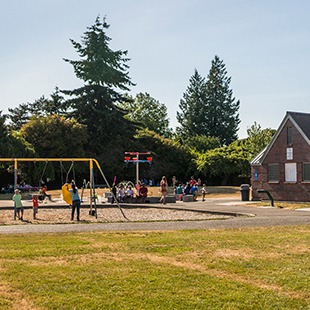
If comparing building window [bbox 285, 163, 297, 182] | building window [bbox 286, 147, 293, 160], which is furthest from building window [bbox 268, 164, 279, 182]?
building window [bbox 286, 147, 293, 160]

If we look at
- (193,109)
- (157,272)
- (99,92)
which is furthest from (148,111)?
(157,272)

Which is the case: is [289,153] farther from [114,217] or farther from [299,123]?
[114,217]

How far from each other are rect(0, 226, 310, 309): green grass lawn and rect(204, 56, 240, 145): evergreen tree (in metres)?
72.6

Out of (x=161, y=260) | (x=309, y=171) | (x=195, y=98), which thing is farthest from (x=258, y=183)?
(x=195, y=98)

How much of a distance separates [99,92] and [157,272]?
5150 cm

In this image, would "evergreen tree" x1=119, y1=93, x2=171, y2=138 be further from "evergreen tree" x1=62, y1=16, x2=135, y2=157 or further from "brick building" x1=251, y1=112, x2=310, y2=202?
"brick building" x1=251, y1=112, x2=310, y2=202

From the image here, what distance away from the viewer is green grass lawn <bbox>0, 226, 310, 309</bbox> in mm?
6090

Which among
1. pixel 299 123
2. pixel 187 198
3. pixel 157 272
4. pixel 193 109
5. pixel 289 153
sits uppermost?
pixel 193 109

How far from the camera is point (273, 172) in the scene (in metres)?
29.2

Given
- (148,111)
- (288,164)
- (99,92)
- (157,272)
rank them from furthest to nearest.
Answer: (148,111) < (99,92) < (288,164) < (157,272)

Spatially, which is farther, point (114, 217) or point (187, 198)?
point (187, 198)

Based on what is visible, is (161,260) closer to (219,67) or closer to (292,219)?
(292,219)

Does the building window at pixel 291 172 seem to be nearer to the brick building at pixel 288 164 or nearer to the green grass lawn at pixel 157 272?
the brick building at pixel 288 164

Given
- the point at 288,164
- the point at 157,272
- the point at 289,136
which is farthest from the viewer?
the point at 289,136
